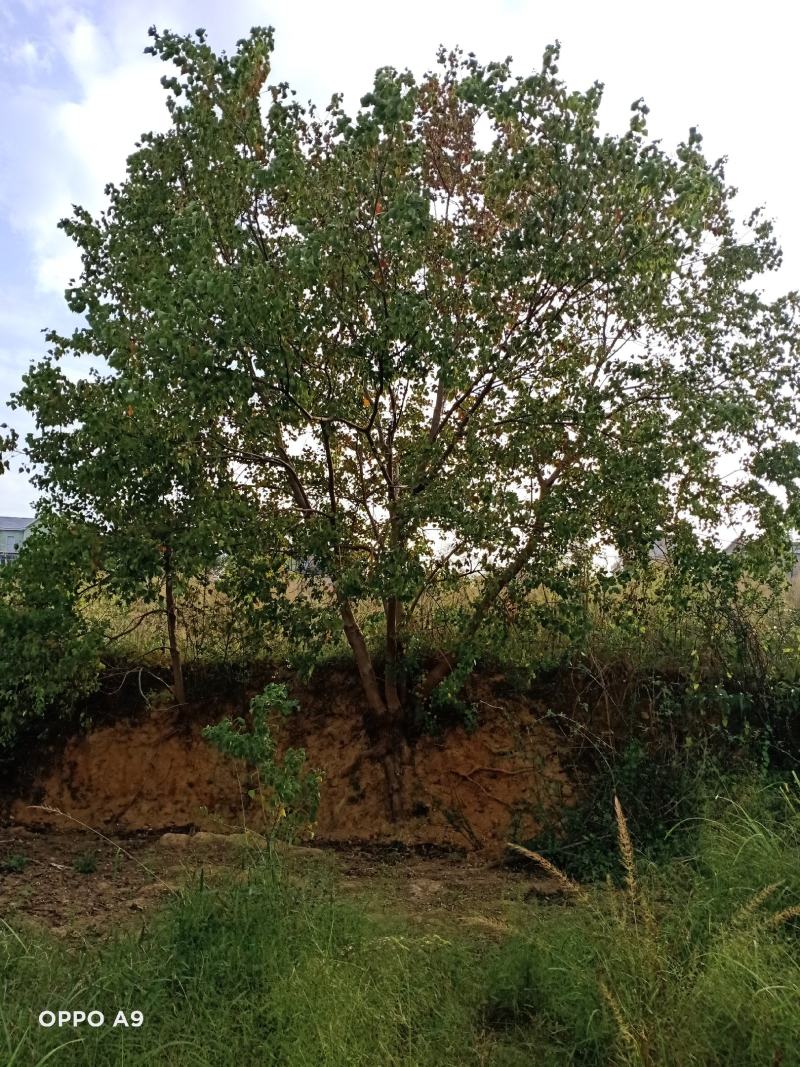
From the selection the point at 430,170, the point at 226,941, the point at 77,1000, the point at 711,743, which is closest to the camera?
the point at 77,1000

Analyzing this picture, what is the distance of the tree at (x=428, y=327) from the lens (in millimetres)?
5512

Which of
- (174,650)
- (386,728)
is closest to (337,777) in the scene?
(386,728)

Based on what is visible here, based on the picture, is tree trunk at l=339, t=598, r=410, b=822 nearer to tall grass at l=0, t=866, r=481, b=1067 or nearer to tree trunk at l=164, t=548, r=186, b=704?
tree trunk at l=164, t=548, r=186, b=704

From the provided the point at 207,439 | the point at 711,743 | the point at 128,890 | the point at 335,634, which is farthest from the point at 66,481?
the point at 711,743

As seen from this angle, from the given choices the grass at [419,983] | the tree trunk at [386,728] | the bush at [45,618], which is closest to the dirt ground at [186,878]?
the grass at [419,983]

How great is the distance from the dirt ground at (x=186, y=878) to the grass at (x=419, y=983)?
12.3 inches

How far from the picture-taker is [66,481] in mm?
6680

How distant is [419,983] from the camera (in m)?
3.72

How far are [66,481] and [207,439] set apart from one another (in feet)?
3.86

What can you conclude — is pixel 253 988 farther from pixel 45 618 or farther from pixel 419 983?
pixel 45 618

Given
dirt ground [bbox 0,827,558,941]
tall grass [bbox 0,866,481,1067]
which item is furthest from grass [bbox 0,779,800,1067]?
dirt ground [bbox 0,827,558,941]

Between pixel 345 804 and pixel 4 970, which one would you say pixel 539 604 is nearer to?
pixel 345 804

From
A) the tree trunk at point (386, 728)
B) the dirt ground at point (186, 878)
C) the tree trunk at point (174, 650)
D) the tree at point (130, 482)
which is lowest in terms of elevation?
the dirt ground at point (186, 878)

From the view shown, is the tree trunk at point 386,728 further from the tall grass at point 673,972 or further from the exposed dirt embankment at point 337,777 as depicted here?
the tall grass at point 673,972
